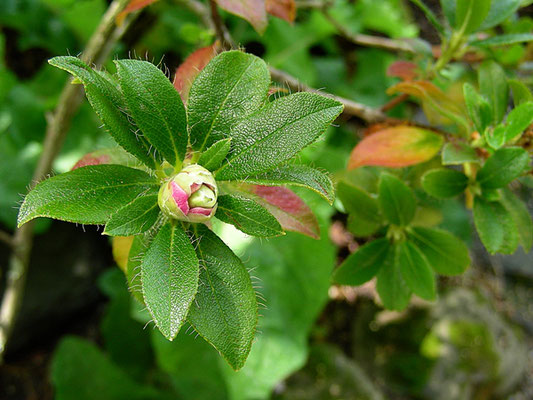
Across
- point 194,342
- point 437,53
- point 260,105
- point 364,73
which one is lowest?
point 194,342

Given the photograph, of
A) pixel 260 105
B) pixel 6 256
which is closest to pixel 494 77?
pixel 260 105

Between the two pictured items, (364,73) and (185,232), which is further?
(364,73)

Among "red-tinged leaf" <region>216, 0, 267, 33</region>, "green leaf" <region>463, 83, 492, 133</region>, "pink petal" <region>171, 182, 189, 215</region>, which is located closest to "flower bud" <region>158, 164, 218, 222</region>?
"pink petal" <region>171, 182, 189, 215</region>

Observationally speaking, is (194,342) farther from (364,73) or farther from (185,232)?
(364,73)

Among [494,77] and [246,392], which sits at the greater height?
[494,77]

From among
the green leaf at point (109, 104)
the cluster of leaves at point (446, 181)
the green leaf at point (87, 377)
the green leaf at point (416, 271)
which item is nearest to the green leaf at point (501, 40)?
the cluster of leaves at point (446, 181)

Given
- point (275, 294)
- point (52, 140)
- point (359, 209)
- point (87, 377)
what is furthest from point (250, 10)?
point (87, 377)

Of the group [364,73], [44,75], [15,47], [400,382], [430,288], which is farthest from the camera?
[400,382]
